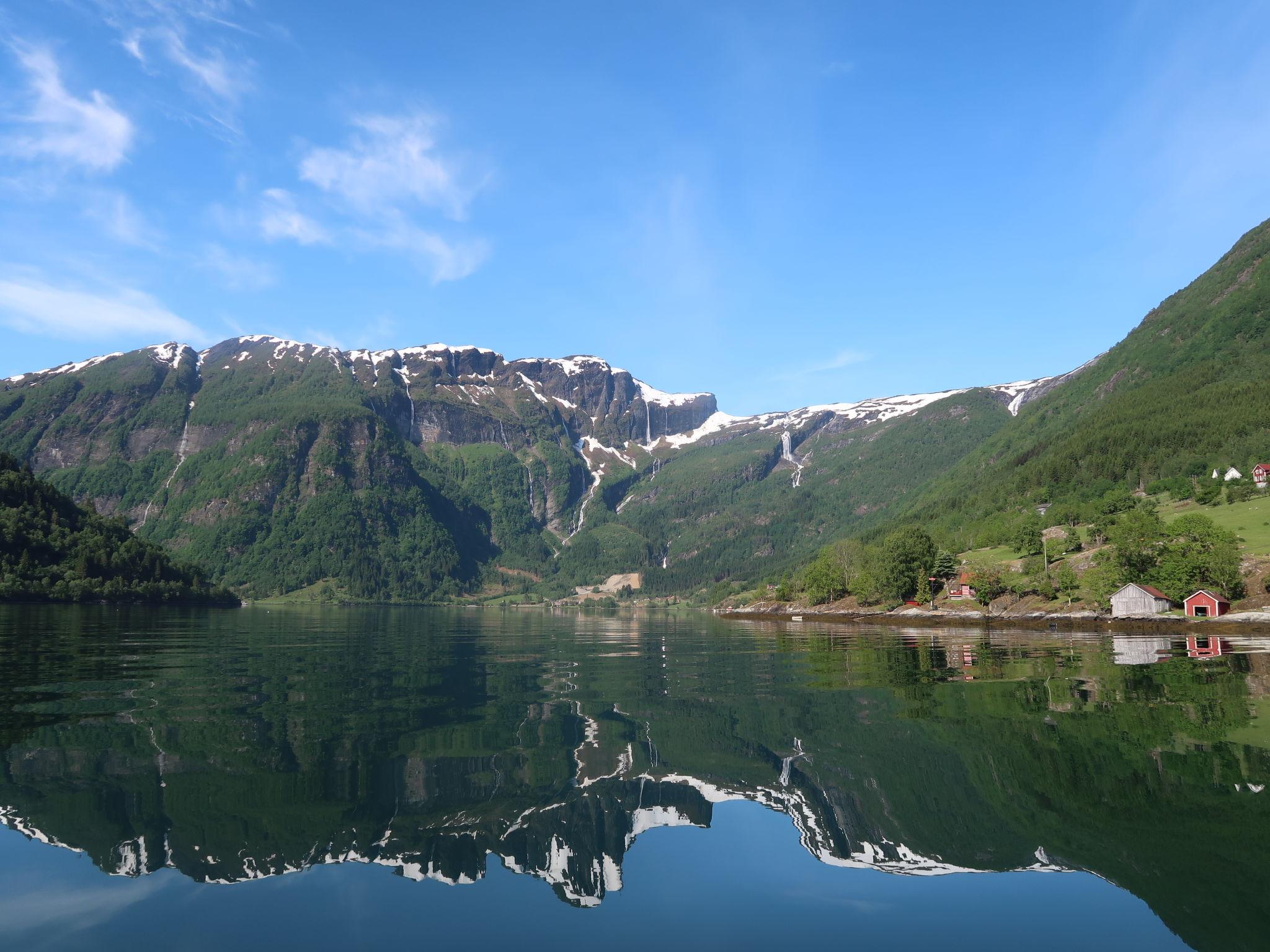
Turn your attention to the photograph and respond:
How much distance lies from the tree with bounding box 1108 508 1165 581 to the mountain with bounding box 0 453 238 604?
187069 mm

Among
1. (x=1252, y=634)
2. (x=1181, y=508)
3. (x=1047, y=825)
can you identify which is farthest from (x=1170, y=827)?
(x=1181, y=508)

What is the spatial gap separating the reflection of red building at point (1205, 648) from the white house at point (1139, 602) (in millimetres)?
24595

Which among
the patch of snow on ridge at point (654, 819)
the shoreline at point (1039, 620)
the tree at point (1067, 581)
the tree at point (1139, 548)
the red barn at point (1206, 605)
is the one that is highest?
the tree at point (1139, 548)

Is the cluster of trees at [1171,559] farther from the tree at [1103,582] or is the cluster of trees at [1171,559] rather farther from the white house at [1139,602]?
the white house at [1139,602]

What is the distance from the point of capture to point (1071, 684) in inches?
1452

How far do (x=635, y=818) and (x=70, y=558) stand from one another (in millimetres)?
183462

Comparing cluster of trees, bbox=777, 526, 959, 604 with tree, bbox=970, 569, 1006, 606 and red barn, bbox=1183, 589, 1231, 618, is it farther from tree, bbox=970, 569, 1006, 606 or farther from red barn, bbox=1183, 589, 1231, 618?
red barn, bbox=1183, 589, 1231, 618

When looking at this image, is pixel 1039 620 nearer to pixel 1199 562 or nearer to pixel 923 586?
pixel 1199 562

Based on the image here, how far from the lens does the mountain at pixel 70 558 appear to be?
142 meters

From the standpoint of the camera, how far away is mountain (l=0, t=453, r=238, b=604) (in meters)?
142

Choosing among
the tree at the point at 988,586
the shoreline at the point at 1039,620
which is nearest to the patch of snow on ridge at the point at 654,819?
the shoreline at the point at 1039,620

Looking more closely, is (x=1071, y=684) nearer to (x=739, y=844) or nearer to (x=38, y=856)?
(x=739, y=844)

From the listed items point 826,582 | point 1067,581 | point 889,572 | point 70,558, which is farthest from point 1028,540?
point 70,558

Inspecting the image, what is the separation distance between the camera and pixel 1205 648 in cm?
6184
